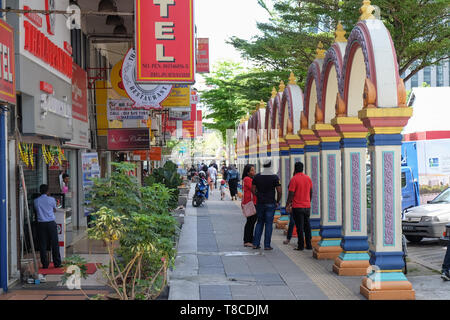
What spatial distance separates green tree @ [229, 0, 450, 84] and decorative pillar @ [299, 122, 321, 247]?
4043 millimetres

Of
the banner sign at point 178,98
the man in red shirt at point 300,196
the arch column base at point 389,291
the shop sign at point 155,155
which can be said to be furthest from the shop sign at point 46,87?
the shop sign at point 155,155

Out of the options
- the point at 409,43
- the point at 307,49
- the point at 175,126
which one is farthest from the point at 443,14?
the point at 175,126

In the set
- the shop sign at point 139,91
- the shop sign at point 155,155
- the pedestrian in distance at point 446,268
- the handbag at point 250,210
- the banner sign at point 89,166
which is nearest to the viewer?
the pedestrian in distance at point 446,268

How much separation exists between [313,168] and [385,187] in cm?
529

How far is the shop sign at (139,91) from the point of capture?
13.1 meters

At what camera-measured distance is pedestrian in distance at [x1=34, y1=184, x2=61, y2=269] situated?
395 inches

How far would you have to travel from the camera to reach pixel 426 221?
558 inches

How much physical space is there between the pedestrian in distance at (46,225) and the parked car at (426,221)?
338 inches

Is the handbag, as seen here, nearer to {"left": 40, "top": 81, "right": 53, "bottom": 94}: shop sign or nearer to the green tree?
{"left": 40, "top": 81, "right": 53, "bottom": 94}: shop sign

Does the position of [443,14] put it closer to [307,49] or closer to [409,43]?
[409,43]

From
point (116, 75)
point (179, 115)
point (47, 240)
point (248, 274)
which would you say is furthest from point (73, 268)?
point (179, 115)

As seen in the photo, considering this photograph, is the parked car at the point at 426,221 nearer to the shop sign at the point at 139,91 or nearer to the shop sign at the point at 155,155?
the shop sign at the point at 139,91

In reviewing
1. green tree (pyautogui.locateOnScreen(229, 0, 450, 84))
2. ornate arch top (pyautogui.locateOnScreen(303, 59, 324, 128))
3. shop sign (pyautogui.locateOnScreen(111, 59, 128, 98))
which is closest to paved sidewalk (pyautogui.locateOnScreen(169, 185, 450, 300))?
ornate arch top (pyautogui.locateOnScreen(303, 59, 324, 128))

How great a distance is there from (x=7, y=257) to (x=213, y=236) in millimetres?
7307
